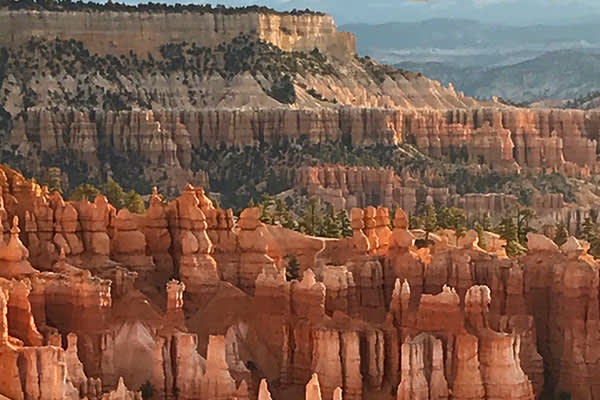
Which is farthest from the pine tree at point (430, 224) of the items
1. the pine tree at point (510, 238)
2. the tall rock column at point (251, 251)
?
the tall rock column at point (251, 251)

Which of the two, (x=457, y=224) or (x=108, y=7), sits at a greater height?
(x=108, y=7)

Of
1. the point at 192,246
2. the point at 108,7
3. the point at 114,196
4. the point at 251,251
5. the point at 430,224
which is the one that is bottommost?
the point at 114,196

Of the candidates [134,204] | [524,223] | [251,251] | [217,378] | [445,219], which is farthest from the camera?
[524,223]

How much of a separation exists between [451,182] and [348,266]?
215 feet

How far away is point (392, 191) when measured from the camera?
123250 millimetres

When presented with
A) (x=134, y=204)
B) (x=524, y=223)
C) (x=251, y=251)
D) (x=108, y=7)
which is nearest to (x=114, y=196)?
(x=134, y=204)

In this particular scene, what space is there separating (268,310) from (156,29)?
91.4 metres

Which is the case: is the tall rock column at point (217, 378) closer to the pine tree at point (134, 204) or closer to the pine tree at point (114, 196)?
the pine tree at point (134, 204)

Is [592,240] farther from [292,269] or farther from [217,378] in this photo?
[217,378]

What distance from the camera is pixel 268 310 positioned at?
6175 cm

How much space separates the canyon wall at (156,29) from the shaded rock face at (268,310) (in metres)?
79.1

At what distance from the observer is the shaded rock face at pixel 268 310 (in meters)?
56.0

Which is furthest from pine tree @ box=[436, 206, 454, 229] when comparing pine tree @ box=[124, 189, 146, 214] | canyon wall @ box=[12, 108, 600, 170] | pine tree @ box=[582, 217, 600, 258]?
canyon wall @ box=[12, 108, 600, 170]

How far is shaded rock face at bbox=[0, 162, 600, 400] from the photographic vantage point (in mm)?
55969
